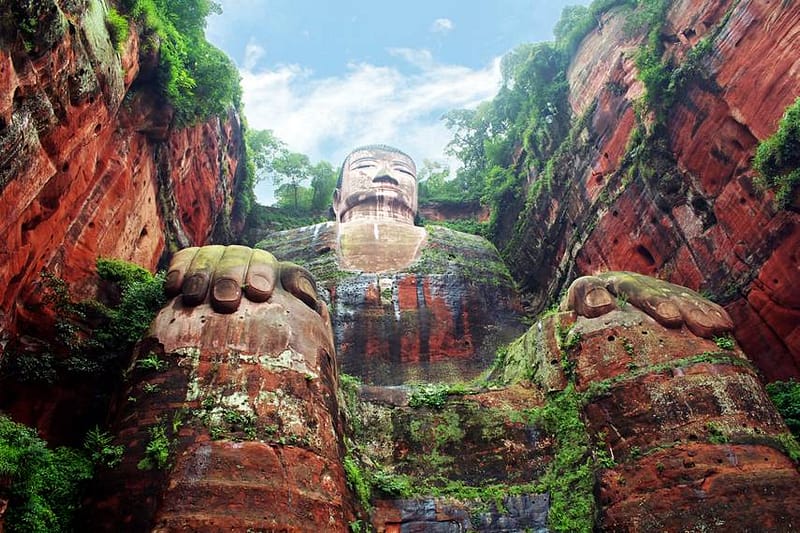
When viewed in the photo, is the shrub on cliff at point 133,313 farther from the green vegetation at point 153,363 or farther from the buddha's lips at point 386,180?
the buddha's lips at point 386,180

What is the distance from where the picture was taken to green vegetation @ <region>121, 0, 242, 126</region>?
1092cm

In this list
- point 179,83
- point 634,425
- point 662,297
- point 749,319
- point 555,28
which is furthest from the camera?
point 555,28

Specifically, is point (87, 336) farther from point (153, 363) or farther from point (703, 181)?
point (703, 181)

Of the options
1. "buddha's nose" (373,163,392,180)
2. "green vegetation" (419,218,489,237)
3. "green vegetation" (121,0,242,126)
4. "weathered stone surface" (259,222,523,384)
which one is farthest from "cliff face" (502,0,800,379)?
"buddha's nose" (373,163,392,180)

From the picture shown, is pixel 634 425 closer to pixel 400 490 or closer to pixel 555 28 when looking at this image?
pixel 400 490

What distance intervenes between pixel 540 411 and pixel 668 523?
9.36ft

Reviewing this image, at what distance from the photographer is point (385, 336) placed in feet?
52.6

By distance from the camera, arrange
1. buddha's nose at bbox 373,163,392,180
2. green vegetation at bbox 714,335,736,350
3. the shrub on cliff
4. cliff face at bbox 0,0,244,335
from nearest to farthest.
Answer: cliff face at bbox 0,0,244,335
the shrub on cliff
green vegetation at bbox 714,335,736,350
buddha's nose at bbox 373,163,392,180

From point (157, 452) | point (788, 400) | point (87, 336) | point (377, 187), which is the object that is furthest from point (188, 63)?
point (377, 187)

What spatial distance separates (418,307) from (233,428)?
1027 cm

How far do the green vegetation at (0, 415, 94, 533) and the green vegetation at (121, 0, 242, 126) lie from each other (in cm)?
665

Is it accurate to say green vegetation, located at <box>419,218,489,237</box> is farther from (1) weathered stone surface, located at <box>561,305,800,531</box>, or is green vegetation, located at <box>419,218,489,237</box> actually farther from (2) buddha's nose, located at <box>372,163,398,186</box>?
(1) weathered stone surface, located at <box>561,305,800,531</box>

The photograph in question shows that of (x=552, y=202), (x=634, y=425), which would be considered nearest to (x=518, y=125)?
(x=552, y=202)

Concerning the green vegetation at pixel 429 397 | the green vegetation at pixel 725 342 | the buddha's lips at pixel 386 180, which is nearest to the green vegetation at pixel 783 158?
the green vegetation at pixel 725 342
